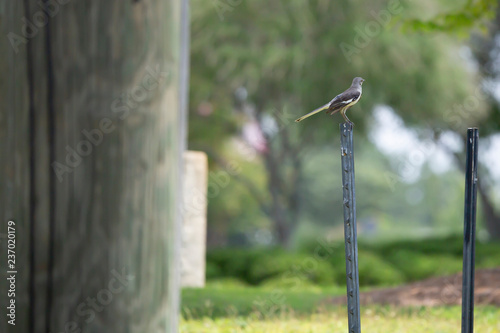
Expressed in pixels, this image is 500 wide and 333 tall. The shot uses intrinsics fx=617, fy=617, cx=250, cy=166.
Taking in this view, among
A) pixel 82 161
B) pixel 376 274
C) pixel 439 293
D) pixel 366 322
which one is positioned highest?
pixel 82 161

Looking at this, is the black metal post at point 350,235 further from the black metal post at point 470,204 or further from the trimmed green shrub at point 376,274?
the trimmed green shrub at point 376,274

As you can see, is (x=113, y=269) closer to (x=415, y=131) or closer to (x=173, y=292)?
(x=173, y=292)

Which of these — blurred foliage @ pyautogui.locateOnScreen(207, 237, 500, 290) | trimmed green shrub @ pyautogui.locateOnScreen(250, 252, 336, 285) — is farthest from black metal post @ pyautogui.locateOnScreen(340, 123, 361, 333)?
trimmed green shrub @ pyautogui.locateOnScreen(250, 252, 336, 285)

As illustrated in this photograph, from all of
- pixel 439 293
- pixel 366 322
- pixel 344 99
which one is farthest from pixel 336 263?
pixel 344 99

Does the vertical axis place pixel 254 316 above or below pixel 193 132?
below

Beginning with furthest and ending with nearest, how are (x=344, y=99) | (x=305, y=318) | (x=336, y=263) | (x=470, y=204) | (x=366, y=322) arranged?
1. (x=336, y=263)
2. (x=305, y=318)
3. (x=366, y=322)
4. (x=344, y=99)
5. (x=470, y=204)

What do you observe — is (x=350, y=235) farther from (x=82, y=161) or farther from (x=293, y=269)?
(x=293, y=269)

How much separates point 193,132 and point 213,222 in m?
9.60

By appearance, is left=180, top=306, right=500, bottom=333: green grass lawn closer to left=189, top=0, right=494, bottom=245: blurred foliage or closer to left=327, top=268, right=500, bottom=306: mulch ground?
left=327, top=268, right=500, bottom=306: mulch ground

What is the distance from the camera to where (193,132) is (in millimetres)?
19266

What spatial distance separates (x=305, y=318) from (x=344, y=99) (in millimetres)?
3217

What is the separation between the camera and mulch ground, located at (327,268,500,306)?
25.5 ft

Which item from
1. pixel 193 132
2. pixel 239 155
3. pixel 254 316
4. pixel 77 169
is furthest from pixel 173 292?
pixel 239 155

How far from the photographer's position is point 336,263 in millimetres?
14328
